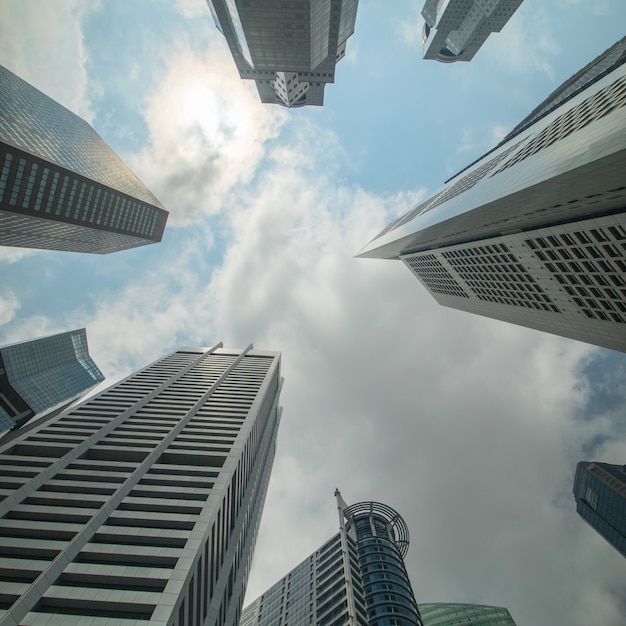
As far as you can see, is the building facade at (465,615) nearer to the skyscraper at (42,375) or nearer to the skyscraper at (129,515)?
the skyscraper at (129,515)

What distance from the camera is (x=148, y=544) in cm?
3728

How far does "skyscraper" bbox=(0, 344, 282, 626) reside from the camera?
30828 millimetres

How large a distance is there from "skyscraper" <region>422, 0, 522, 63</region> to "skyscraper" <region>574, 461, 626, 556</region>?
19878 cm

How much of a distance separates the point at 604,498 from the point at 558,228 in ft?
403

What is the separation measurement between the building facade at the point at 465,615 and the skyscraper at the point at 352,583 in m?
60.0

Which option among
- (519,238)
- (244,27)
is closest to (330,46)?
(244,27)

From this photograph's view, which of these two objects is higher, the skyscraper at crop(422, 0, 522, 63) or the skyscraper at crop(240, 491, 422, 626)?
the skyscraper at crop(422, 0, 522, 63)

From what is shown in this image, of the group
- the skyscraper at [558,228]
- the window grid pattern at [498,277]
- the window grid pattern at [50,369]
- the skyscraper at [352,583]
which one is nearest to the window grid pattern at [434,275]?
the window grid pattern at [498,277]

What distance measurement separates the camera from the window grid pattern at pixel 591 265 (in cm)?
3728

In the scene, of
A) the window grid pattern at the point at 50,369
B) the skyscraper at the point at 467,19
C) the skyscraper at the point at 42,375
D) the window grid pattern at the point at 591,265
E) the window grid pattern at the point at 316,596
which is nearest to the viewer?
the window grid pattern at the point at 591,265

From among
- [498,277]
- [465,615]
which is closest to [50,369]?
[498,277]

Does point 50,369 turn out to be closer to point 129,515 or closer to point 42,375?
point 42,375

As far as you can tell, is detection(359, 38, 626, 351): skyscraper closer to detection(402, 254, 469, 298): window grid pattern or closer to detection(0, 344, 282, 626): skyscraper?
detection(402, 254, 469, 298): window grid pattern

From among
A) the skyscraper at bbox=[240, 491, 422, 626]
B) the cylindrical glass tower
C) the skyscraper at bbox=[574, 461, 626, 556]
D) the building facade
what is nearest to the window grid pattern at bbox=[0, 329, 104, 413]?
the skyscraper at bbox=[240, 491, 422, 626]
